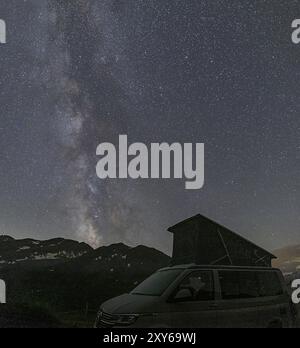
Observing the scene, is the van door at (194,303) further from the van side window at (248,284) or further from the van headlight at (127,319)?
the van headlight at (127,319)

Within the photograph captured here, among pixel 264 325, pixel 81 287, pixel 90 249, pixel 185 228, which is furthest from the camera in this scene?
pixel 90 249

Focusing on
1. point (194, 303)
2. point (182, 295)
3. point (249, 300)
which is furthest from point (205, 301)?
point (249, 300)

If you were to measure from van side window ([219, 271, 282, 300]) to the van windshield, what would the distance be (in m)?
0.96

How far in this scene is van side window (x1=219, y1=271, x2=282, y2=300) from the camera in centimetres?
822

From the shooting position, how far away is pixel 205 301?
7707 millimetres

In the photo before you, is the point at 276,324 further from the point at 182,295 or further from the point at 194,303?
the point at 182,295

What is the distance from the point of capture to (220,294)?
26.3ft

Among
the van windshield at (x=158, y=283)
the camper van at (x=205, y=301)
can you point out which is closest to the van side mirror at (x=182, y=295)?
the camper van at (x=205, y=301)

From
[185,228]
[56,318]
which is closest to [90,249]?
[185,228]
